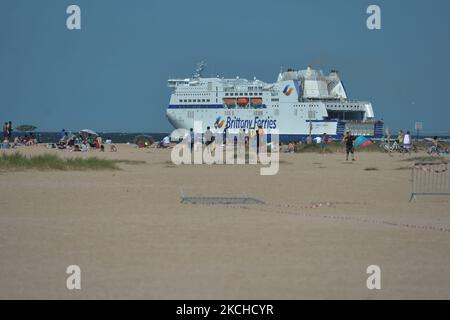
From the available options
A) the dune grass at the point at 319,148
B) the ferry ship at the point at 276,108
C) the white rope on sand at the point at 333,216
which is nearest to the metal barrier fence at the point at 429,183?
the white rope on sand at the point at 333,216

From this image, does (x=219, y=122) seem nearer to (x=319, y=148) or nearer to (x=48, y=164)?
(x=319, y=148)

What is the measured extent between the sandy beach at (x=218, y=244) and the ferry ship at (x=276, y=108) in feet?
218

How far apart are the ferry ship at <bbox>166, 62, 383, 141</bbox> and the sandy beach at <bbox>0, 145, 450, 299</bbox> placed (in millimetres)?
66414

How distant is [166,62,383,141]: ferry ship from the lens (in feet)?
270

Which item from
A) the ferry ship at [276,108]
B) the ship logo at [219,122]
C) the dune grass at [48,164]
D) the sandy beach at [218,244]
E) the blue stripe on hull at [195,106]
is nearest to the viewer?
the sandy beach at [218,244]

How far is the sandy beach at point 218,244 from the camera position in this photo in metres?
6.48

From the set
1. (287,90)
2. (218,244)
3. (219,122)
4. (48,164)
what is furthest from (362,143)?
(218,244)

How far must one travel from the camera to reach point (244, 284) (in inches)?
259

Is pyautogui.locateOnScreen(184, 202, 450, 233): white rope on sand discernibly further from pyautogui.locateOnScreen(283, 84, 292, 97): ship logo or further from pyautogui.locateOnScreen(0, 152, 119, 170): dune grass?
pyautogui.locateOnScreen(283, 84, 292, 97): ship logo

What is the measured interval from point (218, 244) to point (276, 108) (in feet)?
251

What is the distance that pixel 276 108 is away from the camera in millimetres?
84562

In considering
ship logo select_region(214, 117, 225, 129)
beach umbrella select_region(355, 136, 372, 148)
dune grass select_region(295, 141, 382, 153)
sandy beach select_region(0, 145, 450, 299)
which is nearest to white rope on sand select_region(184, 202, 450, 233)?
sandy beach select_region(0, 145, 450, 299)

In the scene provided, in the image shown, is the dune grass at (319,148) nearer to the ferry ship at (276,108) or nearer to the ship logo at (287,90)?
the ferry ship at (276,108)
